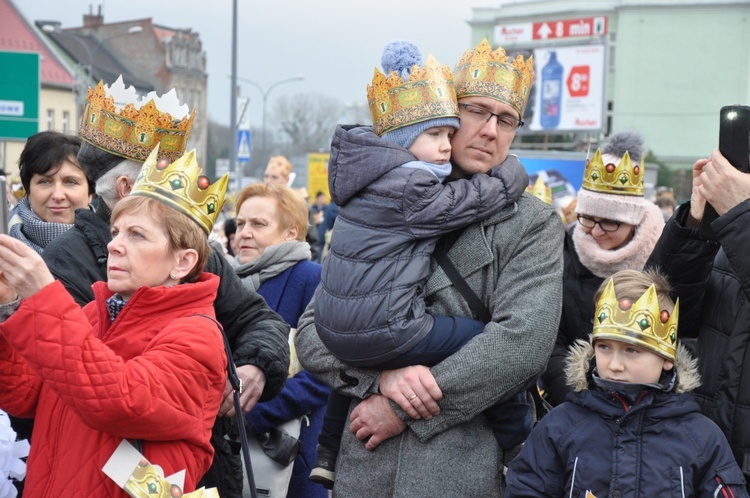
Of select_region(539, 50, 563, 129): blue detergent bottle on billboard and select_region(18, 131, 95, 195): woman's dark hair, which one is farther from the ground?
select_region(539, 50, 563, 129): blue detergent bottle on billboard

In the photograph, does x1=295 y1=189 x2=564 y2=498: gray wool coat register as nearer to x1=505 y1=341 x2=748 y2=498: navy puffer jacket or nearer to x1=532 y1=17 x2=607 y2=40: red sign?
x1=505 y1=341 x2=748 y2=498: navy puffer jacket

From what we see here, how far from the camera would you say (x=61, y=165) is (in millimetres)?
4699

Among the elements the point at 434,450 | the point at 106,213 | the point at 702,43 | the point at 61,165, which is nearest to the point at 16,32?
the point at 61,165

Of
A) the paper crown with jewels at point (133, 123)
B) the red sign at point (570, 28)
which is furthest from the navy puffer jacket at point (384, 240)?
the red sign at point (570, 28)

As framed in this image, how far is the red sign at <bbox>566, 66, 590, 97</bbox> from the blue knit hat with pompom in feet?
112

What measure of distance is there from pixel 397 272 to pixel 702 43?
195 feet

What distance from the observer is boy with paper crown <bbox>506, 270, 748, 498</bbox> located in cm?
306

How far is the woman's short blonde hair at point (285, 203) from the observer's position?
5301mm

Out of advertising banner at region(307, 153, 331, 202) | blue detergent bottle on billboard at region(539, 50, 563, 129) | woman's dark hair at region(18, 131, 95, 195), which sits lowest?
advertising banner at region(307, 153, 331, 202)

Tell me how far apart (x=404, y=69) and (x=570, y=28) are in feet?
178

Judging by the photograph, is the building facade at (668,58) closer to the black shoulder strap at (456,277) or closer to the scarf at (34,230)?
the scarf at (34,230)

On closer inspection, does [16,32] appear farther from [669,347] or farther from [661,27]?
[661,27]

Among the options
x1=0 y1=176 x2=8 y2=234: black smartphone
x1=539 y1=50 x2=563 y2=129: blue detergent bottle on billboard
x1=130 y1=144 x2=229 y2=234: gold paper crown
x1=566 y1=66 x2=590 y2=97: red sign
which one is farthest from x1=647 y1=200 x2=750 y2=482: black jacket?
x1=539 y1=50 x2=563 y2=129: blue detergent bottle on billboard

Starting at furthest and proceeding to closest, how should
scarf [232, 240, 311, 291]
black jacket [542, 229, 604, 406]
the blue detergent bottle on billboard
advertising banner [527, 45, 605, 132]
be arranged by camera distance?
1. the blue detergent bottle on billboard
2. advertising banner [527, 45, 605, 132]
3. scarf [232, 240, 311, 291]
4. black jacket [542, 229, 604, 406]
